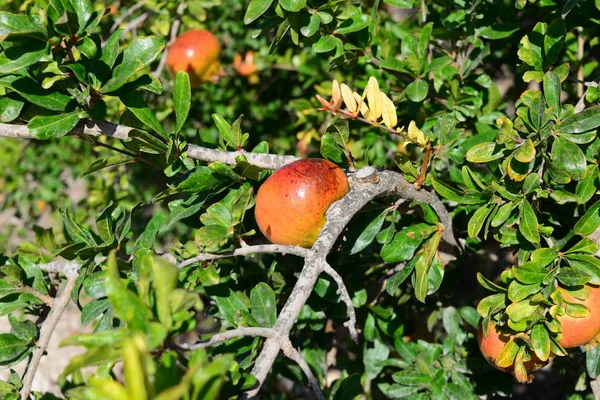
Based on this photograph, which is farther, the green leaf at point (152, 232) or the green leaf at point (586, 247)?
the green leaf at point (152, 232)

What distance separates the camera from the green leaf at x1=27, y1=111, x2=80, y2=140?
114 cm

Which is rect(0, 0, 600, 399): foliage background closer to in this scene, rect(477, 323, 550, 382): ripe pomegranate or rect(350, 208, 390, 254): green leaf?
rect(350, 208, 390, 254): green leaf

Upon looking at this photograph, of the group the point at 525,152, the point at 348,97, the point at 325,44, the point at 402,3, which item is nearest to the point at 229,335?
the point at 348,97

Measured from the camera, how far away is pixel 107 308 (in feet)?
4.17

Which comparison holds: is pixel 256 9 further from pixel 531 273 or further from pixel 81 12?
pixel 531 273

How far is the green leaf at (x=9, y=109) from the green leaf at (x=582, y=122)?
1.04 metres

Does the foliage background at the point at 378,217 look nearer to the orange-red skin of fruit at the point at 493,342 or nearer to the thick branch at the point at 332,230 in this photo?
the thick branch at the point at 332,230

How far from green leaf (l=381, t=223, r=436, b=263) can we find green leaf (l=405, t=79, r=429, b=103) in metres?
0.38

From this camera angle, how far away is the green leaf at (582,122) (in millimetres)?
1118

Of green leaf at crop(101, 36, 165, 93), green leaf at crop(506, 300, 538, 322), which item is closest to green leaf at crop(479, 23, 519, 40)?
green leaf at crop(506, 300, 538, 322)

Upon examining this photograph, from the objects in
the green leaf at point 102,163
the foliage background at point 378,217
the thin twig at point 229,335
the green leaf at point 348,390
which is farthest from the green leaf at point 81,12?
the green leaf at point 348,390

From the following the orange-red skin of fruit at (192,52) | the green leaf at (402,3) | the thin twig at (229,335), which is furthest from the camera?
the orange-red skin of fruit at (192,52)

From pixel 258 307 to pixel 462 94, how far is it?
0.83m

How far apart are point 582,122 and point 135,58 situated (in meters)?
0.85
